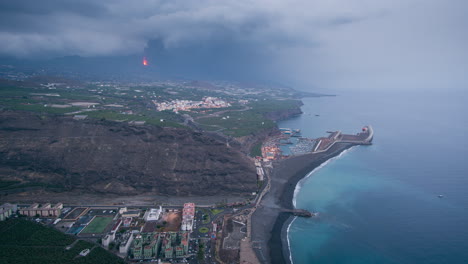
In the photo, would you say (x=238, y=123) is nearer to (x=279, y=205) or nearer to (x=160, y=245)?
(x=279, y=205)

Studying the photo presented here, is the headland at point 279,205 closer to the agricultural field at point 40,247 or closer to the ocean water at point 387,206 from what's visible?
the ocean water at point 387,206

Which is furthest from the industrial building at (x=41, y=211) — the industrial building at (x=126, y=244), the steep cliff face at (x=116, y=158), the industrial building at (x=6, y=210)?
the industrial building at (x=126, y=244)

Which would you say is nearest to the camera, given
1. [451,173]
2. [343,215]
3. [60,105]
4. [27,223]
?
[27,223]

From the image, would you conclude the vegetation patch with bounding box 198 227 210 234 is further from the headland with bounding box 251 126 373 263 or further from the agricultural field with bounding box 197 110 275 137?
the agricultural field with bounding box 197 110 275 137

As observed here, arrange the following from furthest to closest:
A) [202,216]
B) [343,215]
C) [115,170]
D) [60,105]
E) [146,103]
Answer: [146,103] → [60,105] → [115,170] → [343,215] → [202,216]

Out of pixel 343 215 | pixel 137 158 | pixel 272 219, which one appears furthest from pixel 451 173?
pixel 137 158

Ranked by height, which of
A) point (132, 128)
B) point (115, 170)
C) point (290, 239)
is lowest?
point (290, 239)

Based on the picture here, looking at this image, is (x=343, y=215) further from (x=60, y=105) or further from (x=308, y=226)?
(x=60, y=105)
